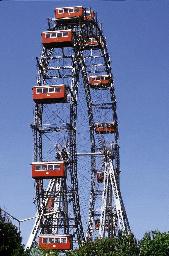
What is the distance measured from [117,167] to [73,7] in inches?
818

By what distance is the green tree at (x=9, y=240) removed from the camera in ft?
145

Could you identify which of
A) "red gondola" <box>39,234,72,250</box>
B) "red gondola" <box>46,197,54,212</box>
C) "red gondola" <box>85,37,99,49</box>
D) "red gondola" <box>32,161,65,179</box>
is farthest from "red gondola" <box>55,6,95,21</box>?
"red gondola" <box>39,234,72,250</box>

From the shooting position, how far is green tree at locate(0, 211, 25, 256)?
145ft

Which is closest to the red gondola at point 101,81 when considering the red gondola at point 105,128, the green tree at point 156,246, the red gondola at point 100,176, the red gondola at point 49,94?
the red gondola at point 105,128

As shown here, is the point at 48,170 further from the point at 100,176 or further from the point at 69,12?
the point at 69,12

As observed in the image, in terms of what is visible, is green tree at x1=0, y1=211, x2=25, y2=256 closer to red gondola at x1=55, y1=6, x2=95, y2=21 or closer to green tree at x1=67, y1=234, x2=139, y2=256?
green tree at x1=67, y1=234, x2=139, y2=256

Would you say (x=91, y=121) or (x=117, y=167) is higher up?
(x=91, y=121)

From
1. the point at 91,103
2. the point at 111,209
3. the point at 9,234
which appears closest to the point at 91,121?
the point at 91,103

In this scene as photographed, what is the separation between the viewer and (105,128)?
75562 millimetres

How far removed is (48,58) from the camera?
226ft

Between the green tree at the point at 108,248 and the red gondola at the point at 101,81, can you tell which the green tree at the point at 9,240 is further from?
the red gondola at the point at 101,81

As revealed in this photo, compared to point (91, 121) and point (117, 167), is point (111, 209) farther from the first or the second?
point (91, 121)

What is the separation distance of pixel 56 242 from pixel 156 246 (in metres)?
10.8

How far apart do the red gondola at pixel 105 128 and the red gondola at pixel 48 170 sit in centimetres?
1436
